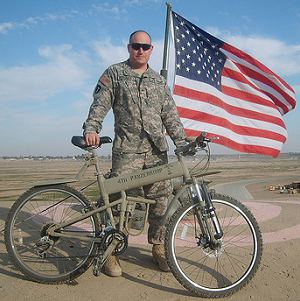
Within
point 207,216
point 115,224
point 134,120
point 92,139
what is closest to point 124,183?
point 115,224

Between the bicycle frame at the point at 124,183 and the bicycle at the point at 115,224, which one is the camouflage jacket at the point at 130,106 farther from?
the bicycle frame at the point at 124,183

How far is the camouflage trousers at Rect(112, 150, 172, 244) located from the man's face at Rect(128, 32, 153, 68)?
93 centimetres

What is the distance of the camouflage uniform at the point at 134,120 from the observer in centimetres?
391

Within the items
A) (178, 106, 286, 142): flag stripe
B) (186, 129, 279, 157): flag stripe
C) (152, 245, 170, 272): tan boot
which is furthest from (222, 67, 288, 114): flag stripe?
(152, 245, 170, 272): tan boot

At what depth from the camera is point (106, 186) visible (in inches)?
142

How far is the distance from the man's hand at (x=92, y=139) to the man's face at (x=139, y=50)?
2.87ft

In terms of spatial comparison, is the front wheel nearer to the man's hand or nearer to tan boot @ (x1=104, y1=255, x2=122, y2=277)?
tan boot @ (x1=104, y1=255, x2=122, y2=277)

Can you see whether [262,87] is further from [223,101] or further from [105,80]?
[105,80]

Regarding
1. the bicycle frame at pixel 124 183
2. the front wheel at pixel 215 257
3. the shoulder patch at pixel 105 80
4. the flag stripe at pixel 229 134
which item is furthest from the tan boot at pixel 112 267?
the flag stripe at pixel 229 134

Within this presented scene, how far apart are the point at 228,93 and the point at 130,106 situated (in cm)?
442

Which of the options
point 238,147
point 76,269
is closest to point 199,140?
point 76,269

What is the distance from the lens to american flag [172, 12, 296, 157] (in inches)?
290

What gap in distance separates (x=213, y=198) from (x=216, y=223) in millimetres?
222

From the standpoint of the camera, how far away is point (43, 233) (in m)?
3.67
